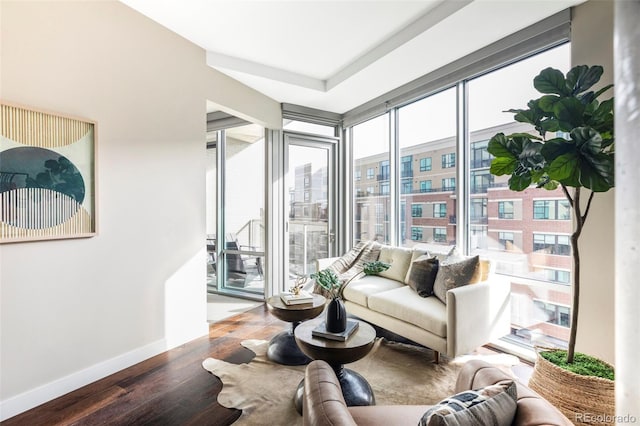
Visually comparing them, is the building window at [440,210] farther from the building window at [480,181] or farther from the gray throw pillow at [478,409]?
the gray throw pillow at [478,409]

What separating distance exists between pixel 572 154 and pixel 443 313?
143cm

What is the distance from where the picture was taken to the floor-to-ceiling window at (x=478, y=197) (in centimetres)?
262

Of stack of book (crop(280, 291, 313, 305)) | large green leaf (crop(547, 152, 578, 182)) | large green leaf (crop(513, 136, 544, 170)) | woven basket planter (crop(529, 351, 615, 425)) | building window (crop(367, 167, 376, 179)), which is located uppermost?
building window (crop(367, 167, 376, 179))

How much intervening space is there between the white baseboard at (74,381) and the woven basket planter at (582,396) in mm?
2908

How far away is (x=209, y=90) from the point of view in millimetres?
3273

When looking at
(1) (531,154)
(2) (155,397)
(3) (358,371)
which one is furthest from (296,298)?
(1) (531,154)

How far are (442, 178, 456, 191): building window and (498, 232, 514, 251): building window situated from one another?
2.23 feet

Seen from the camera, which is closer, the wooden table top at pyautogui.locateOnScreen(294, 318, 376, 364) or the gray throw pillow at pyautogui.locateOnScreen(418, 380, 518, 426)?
the gray throw pillow at pyautogui.locateOnScreen(418, 380, 518, 426)

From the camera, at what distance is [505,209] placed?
2.89 meters

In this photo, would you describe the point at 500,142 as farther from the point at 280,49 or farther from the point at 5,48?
the point at 5,48

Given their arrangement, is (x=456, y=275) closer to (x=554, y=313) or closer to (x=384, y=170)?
(x=554, y=313)

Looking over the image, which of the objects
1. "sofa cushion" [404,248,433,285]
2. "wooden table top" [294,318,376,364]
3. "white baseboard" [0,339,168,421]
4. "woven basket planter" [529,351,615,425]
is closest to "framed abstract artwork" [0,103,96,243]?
"white baseboard" [0,339,168,421]

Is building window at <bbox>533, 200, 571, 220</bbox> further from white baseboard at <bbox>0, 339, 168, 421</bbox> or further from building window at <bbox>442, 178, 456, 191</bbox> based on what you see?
white baseboard at <bbox>0, 339, 168, 421</bbox>

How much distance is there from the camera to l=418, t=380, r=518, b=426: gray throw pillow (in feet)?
2.56
